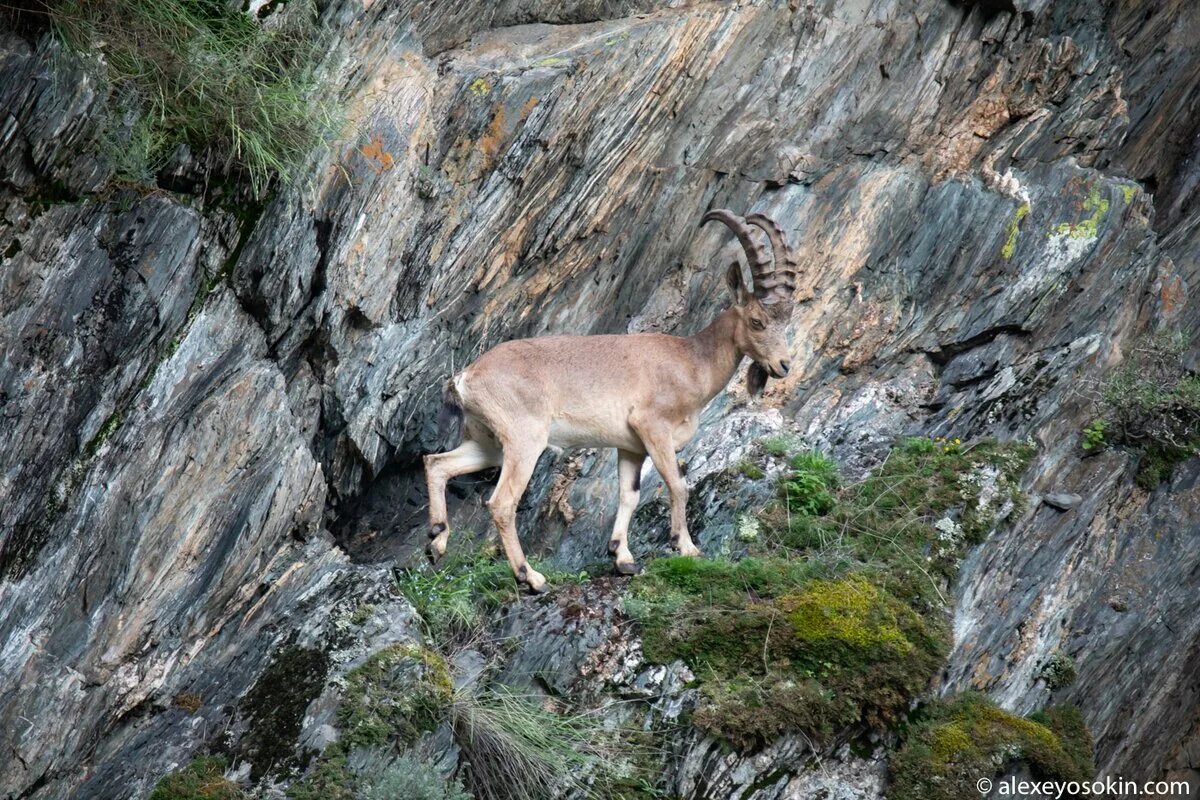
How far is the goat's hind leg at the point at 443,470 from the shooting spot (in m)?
11.0

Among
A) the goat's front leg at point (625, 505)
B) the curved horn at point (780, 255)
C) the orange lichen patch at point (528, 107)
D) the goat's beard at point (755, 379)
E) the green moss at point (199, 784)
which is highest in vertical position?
the orange lichen patch at point (528, 107)

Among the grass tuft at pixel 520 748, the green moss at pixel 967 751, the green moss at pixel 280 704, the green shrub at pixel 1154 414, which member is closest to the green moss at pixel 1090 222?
the green shrub at pixel 1154 414

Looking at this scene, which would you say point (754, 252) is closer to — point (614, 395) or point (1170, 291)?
point (614, 395)

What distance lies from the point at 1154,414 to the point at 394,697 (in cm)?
811

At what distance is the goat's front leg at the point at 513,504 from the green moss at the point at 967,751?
3.46 meters

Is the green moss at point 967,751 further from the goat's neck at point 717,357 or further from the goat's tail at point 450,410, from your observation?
the goat's tail at point 450,410

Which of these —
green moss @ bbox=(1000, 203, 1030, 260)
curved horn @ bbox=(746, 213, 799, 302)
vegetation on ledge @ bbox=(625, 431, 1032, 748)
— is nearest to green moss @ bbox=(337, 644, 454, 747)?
vegetation on ledge @ bbox=(625, 431, 1032, 748)

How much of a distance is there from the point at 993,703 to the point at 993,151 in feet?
23.1

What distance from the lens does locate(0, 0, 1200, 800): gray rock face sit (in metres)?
9.86

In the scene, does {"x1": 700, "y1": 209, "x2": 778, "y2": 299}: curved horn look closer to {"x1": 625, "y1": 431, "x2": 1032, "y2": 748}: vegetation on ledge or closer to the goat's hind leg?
{"x1": 625, "y1": 431, "x2": 1032, "y2": 748}: vegetation on ledge

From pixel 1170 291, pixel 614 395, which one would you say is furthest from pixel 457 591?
pixel 1170 291

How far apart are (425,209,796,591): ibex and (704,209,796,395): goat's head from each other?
10mm

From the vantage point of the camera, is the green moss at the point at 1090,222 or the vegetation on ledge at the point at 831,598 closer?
the vegetation on ledge at the point at 831,598

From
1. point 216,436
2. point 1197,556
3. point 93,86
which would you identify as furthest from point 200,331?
point 1197,556
